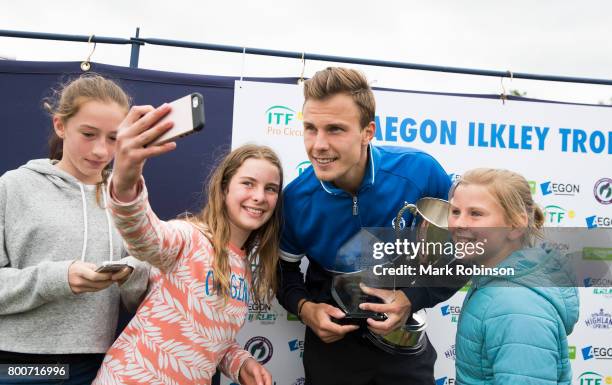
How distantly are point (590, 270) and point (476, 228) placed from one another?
0.97 metres

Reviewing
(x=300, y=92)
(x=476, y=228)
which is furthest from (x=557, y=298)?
(x=300, y=92)

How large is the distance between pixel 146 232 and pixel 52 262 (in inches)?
18.9

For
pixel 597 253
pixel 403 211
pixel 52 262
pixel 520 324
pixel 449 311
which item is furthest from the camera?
pixel 449 311

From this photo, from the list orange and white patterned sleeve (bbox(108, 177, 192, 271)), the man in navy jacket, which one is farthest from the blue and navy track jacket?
orange and white patterned sleeve (bbox(108, 177, 192, 271))

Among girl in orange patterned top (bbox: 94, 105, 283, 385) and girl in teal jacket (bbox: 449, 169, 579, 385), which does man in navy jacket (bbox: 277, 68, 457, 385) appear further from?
girl in teal jacket (bbox: 449, 169, 579, 385)

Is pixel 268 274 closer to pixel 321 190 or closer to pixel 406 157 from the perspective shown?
pixel 321 190

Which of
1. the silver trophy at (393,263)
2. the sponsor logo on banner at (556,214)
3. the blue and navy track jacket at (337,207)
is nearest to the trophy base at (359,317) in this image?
the silver trophy at (393,263)

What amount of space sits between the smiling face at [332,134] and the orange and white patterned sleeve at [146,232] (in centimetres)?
65

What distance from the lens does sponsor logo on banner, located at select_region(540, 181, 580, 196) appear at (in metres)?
2.97

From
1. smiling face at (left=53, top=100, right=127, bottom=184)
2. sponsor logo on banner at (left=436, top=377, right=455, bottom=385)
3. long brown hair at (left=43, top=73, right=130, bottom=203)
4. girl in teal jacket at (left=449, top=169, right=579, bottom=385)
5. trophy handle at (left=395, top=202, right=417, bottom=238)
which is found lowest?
sponsor logo on banner at (left=436, top=377, right=455, bottom=385)

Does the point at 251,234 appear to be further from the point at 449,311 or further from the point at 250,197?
the point at 449,311

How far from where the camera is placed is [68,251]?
1824 millimetres

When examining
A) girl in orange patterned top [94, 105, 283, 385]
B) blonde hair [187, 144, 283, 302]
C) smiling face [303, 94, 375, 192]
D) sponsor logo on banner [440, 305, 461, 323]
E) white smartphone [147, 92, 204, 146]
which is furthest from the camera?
sponsor logo on banner [440, 305, 461, 323]

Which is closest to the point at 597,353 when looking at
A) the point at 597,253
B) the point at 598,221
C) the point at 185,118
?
the point at 598,221
